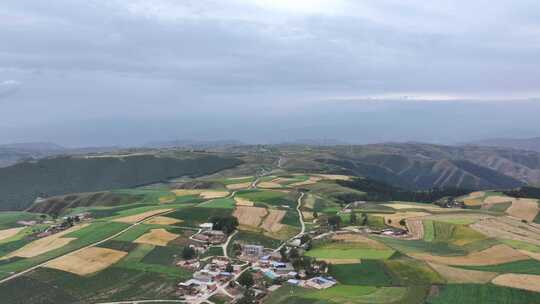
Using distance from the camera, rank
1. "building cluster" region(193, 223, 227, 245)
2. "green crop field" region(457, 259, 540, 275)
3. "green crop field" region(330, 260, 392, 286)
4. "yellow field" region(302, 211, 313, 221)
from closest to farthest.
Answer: "green crop field" region(330, 260, 392, 286) → "green crop field" region(457, 259, 540, 275) → "building cluster" region(193, 223, 227, 245) → "yellow field" region(302, 211, 313, 221)

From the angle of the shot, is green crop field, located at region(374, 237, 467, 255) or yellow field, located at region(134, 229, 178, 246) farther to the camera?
yellow field, located at region(134, 229, 178, 246)

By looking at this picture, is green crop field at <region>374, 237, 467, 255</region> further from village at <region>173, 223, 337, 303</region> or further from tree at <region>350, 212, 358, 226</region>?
tree at <region>350, 212, 358, 226</region>

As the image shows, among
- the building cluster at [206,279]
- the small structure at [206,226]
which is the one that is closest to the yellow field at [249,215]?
the small structure at [206,226]

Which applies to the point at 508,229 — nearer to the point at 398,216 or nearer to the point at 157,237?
the point at 398,216

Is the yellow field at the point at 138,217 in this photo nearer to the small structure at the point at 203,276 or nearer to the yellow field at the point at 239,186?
the small structure at the point at 203,276

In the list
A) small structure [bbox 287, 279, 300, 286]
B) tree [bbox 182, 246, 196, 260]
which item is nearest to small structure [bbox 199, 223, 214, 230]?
tree [bbox 182, 246, 196, 260]

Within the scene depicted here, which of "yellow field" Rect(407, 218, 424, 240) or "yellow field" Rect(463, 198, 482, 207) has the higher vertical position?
"yellow field" Rect(407, 218, 424, 240)

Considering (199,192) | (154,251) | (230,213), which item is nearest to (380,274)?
(154,251)

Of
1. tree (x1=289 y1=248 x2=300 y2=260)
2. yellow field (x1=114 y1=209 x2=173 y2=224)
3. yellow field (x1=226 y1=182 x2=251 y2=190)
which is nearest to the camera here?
tree (x1=289 y1=248 x2=300 y2=260)
